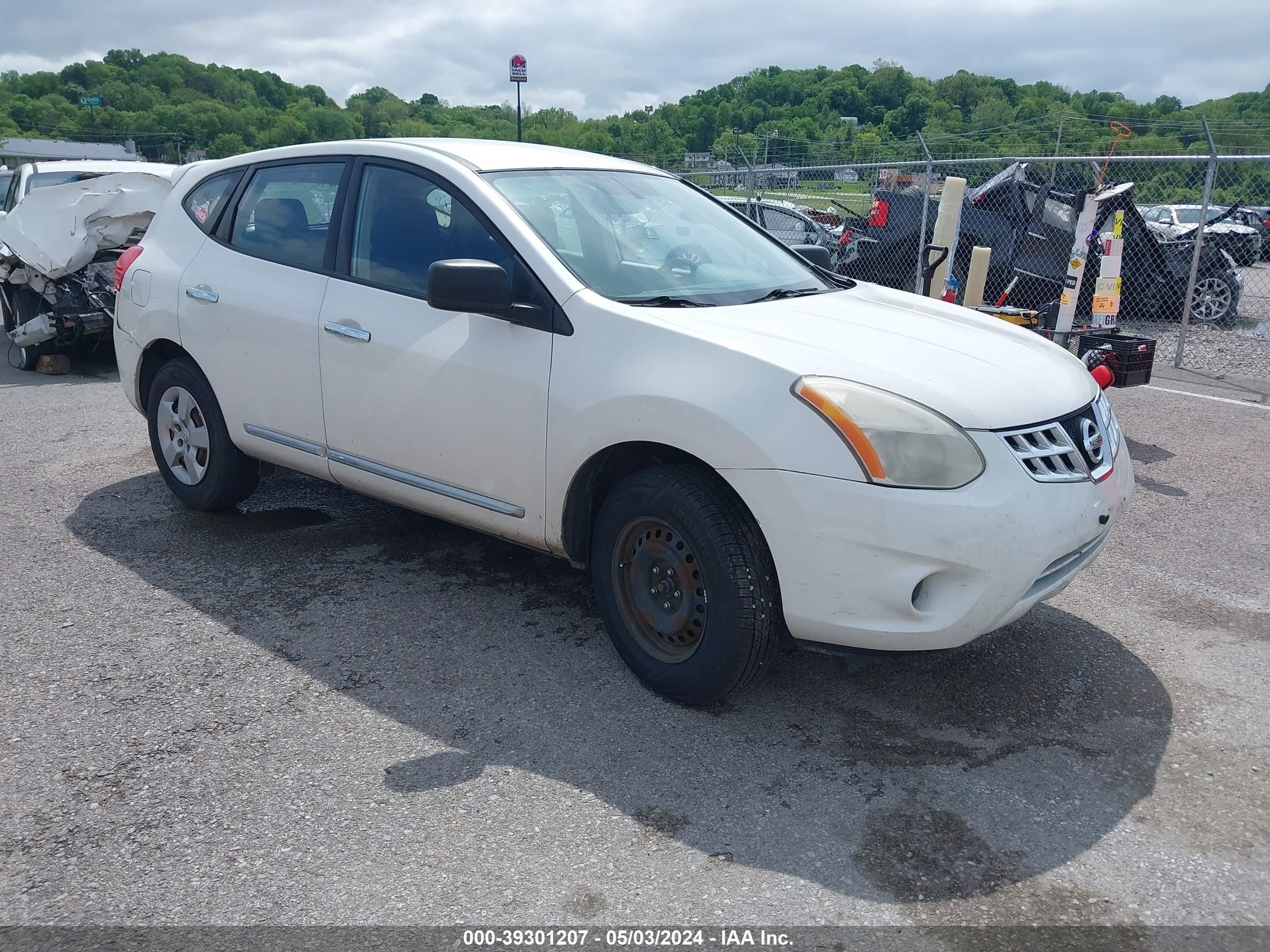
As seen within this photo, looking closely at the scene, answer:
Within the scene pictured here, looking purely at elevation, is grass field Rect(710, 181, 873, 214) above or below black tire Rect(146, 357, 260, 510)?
above

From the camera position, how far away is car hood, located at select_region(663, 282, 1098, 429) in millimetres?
3016

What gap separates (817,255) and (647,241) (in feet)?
4.11

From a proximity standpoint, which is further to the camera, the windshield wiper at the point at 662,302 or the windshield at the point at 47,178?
the windshield at the point at 47,178

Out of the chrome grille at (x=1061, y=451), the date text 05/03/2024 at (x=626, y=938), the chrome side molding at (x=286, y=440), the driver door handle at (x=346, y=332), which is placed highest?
the driver door handle at (x=346, y=332)

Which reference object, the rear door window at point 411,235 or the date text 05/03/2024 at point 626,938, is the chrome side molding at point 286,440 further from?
the date text 05/03/2024 at point 626,938

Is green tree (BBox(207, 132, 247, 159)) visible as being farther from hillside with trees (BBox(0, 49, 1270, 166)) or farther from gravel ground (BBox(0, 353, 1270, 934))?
gravel ground (BBox(0, 353, 1270, 934))

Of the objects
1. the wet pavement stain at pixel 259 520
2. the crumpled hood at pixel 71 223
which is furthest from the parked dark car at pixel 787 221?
the wet pavement stain at pixel 259 520

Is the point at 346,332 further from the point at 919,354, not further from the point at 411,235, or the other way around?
the point at 919,354

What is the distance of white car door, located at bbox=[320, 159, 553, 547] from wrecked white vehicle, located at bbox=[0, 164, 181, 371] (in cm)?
576

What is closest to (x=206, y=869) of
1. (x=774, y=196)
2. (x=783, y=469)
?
(x=783, y=469)

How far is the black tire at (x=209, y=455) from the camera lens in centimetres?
486

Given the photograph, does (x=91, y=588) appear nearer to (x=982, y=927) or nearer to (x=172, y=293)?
(x=172, y=293)

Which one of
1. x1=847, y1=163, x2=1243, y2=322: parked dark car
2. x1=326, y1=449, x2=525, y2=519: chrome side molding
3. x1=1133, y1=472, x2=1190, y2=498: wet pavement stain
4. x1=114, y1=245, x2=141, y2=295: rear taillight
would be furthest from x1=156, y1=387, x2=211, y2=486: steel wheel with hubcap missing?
x1=847, y1=163, x2=1243, y2=322: parked dark car

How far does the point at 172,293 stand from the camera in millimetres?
4887
